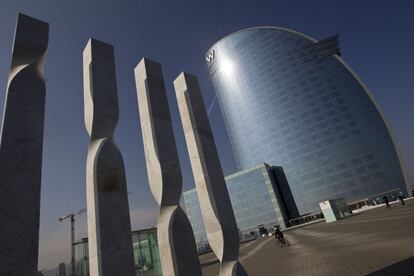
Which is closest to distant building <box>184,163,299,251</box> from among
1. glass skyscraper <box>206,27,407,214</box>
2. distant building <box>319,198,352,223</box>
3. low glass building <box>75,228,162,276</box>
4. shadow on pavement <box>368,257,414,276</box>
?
glass skyscraper <box>206,27,407,214</box>

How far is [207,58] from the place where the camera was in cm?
14062

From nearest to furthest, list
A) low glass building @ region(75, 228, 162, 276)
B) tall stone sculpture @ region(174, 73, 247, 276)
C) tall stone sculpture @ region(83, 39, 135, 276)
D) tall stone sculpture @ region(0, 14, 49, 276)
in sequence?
tall stone sculpture @ region(0, 14, 49, 276)
tall stone sculpture @ region(83, 39, 135, 276)
tall stone sculpture @ region(174, 73, 247, 276)
low glass building @ region(75, 228, 162, 276)

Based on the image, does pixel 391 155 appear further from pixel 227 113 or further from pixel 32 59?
pixel 32 59

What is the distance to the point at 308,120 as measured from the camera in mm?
97188

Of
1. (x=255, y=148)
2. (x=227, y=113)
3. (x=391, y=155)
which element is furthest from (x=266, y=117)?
(x=391, y=155)

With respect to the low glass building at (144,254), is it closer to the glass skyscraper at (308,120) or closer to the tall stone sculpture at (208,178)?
the tall stone sculpture at (208,178)

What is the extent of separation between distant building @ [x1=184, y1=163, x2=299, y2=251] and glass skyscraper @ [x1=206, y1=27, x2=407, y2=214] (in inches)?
232

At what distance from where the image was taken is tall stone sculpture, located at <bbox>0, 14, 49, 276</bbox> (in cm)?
581

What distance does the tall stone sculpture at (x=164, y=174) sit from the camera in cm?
812

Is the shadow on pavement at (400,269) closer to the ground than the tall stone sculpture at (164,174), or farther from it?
closer to the ground

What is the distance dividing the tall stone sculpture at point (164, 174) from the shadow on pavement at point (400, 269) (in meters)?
5.16

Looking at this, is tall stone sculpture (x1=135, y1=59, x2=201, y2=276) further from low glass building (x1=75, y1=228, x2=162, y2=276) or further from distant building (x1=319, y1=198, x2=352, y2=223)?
distant building (x1=319, y1=198, x2=352, y2=223)

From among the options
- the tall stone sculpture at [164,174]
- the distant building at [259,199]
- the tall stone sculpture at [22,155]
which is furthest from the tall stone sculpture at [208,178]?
the distant building at [259,199]

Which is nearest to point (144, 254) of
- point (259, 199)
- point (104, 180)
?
point (104, 180)
